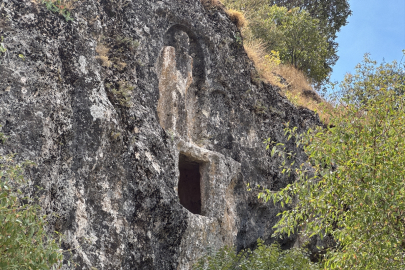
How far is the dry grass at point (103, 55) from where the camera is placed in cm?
922

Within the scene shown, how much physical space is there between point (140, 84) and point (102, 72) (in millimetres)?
982

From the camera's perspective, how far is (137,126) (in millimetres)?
9000

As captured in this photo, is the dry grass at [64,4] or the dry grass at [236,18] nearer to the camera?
the dry grass at [64,4]

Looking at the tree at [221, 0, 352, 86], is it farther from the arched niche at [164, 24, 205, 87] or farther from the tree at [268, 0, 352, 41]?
the arched niche at [164, 24, 205, 87]

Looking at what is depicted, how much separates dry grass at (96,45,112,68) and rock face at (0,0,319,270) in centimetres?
2

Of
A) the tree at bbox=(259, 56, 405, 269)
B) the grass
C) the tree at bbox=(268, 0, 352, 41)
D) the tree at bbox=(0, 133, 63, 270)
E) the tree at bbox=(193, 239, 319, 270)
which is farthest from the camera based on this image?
the tree at bbox=(268, 0, 352, 41)

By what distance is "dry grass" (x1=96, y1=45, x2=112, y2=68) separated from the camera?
9.22 m

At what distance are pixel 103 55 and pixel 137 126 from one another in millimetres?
1724

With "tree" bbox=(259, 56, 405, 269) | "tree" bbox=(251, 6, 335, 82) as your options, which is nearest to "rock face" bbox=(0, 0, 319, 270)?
"tree" bbox=(259, 56, 405, 269)

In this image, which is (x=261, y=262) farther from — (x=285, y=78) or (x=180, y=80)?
(x=285, y=78)

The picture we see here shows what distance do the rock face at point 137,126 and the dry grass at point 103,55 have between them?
21mm

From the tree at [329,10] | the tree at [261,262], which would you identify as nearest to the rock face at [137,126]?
the tree at [261,262]

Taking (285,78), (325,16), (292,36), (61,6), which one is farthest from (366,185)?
(325,16)

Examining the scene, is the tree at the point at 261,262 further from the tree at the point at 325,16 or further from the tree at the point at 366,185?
the tree at the point at 325,16
